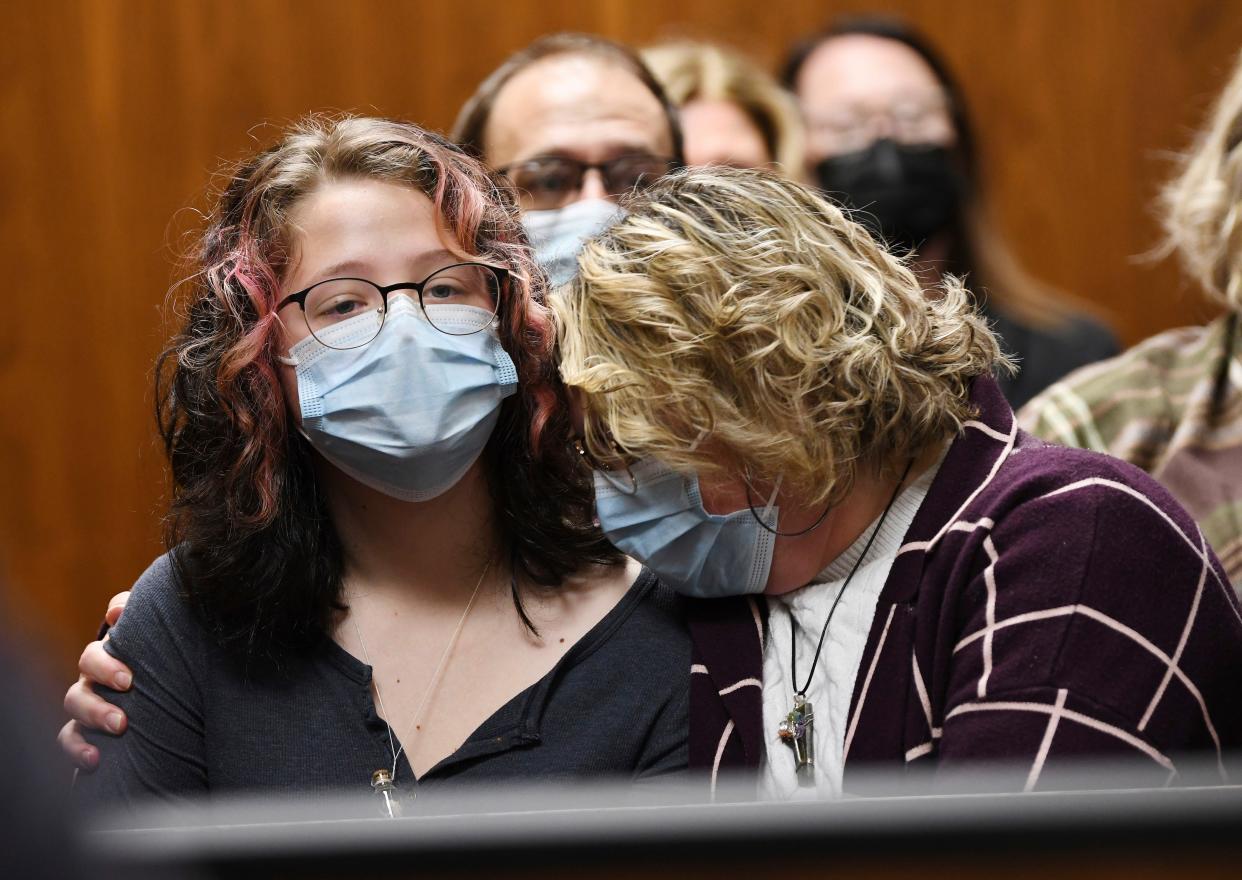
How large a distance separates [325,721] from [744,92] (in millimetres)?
1511

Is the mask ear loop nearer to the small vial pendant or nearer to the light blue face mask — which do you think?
the light blue face mask

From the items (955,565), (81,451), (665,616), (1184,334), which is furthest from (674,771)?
(81,451)

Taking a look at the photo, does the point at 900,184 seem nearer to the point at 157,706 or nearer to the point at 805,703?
the point at 805,703

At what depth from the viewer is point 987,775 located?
1.11 m

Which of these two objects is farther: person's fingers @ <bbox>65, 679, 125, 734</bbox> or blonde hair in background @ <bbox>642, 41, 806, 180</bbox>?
blonde hair in background @ <bbox>642, 41, 806, 180</bbox>

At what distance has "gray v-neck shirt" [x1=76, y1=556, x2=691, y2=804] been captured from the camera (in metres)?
1.35

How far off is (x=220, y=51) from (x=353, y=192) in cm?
164

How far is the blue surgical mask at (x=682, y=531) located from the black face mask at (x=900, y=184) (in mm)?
1112

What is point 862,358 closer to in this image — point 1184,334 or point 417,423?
point 417,423

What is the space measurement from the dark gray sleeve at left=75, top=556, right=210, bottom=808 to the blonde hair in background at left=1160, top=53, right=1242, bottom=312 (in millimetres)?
1365

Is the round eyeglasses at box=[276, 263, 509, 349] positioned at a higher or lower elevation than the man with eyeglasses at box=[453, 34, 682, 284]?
lower

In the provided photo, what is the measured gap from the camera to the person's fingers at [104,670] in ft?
4.53

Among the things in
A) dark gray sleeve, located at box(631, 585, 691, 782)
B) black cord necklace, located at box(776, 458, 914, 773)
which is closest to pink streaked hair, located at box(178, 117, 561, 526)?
dark gray sleeve, located at box(631, 585, 691, 782)

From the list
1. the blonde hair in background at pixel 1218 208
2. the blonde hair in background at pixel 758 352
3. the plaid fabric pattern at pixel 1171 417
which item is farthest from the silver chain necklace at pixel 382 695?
the blonde hair in background at pixel 1218 208
